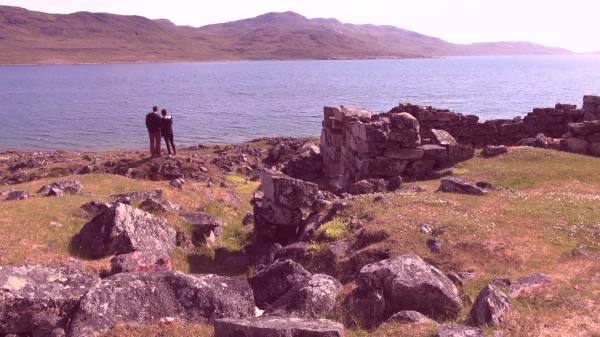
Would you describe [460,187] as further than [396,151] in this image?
No

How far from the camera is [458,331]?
365 inches

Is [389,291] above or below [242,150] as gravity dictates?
above

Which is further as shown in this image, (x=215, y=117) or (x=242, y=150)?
(x=215, y=117)

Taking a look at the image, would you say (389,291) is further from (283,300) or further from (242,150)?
(242,150)

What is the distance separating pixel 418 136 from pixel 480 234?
13081mm

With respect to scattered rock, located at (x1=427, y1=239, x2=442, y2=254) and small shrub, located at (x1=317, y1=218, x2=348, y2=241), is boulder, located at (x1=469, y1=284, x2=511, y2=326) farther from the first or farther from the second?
small shrub, located at (x1=317, y1=218, x2=348, y2=241)

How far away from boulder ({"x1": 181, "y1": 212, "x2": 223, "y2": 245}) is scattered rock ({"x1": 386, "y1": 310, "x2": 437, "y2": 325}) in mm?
10597

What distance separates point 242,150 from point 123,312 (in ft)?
131

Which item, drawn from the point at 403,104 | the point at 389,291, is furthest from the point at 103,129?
the point at 389,291

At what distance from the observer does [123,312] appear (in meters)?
10.9

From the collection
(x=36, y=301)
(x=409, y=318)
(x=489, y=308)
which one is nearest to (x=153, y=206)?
(x=36, y=301)

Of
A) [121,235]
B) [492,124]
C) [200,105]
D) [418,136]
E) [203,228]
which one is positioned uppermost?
[418,136]

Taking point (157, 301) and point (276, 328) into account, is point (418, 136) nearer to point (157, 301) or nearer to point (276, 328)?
point (157, 301)

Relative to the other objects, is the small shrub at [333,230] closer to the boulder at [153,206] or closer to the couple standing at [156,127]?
the boulder at [153,206]
